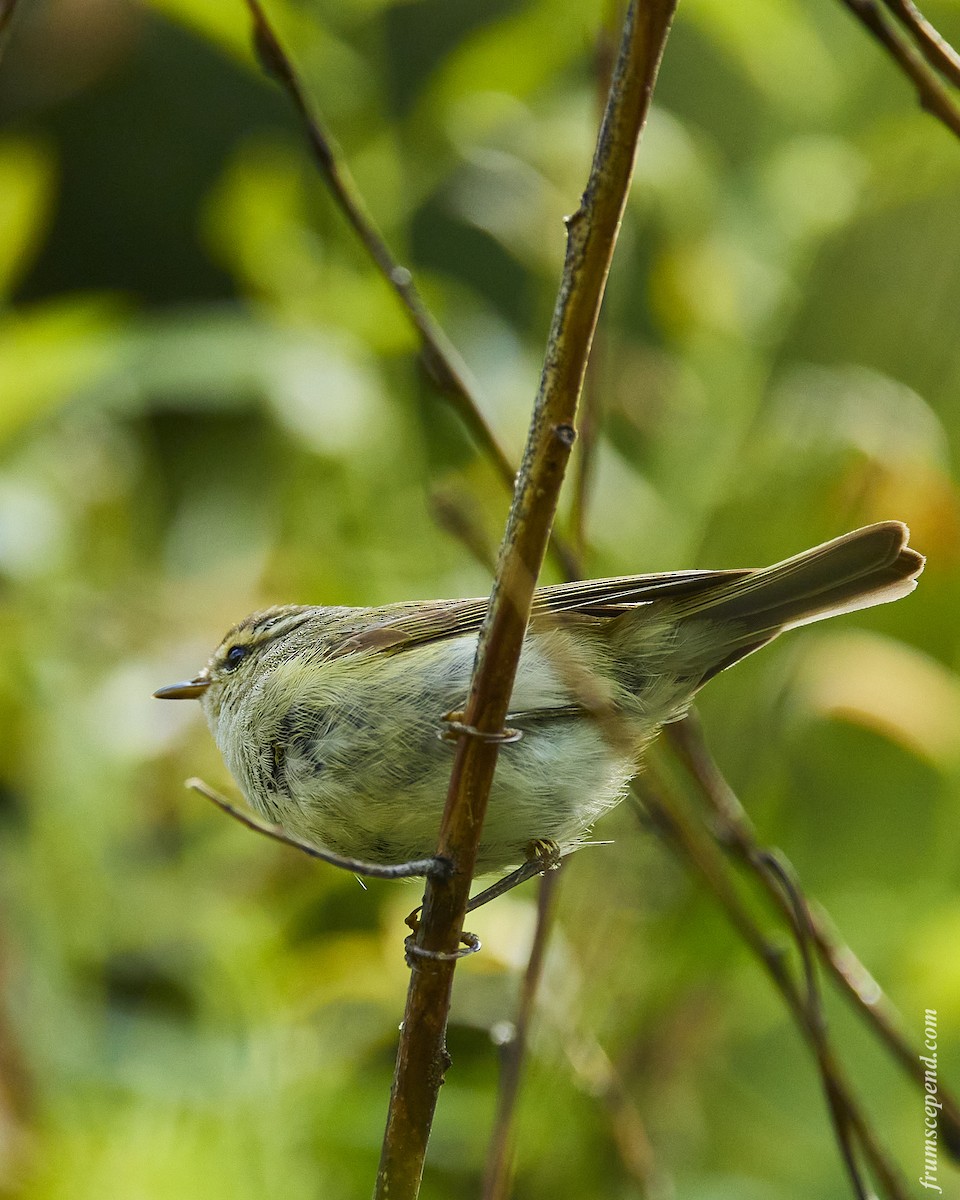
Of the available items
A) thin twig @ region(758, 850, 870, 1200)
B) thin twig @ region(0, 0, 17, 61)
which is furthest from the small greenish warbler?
thin twig @ region(0, 0, 17, 61)

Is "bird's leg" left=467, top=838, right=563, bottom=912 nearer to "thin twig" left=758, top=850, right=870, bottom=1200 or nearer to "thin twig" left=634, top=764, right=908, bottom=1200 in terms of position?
"thin twig" left=634, top=764, right=908, bottom=1200

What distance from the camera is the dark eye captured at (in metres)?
2.88

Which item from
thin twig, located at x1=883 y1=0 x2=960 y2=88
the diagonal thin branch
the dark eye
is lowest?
the dark eye

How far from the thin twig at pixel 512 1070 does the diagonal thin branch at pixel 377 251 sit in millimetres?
640

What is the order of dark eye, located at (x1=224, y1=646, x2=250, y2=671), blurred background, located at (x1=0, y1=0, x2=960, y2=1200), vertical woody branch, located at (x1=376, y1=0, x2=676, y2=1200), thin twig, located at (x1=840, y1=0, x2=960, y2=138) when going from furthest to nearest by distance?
1. blurred background, located at (x1=0, y1=0, x2=960, y2=1200)
2. dark eye, located at (x1=224, y1=646, x2=250, y2=671)
3. thin twig, located at (x1=840, y1=0, x2=960, y2=138)
4. vertical woody branch, located at (x1=376, y1=0, x2=676, y2=1200)

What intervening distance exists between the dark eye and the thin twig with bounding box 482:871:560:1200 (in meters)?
1.17

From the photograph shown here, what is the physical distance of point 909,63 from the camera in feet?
4.84

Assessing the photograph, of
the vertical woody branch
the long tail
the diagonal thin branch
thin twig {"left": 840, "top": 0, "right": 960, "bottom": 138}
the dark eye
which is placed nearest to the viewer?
the vertical woody branch

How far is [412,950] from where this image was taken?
159 centimetres

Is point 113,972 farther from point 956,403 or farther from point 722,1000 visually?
point 956,403

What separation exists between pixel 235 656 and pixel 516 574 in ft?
5.57

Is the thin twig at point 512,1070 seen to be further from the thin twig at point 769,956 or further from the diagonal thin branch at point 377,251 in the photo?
the diagonal thin branch at point 377,251

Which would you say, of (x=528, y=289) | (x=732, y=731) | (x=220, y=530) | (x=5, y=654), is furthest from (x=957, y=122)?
(x=528, y=289)

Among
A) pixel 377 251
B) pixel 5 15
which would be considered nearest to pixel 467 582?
pixel 377 251
